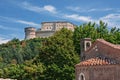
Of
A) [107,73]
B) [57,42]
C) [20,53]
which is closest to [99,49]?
[107,73]

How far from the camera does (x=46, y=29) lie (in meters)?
170

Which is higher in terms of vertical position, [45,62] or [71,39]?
[71,39]

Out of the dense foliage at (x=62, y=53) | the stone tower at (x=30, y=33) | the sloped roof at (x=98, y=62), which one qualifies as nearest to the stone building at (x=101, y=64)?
the sloped roof at (x=98, y=62)

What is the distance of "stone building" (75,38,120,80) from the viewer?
109 ft

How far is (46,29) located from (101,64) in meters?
137

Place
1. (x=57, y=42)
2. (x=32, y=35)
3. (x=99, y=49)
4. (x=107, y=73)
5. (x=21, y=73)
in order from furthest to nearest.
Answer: (x=32, y=35) → (x=21, y=73) → (x=57, y=42) → (x=99, y=49) → (x=107, y=73)

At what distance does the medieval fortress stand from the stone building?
126m

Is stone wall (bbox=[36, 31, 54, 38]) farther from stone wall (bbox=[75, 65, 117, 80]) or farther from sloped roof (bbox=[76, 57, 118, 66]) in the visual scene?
stone wall (bbox=[75, 65, 117, 80])

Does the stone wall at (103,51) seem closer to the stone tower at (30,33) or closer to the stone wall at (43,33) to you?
the stone wall at (43,33)

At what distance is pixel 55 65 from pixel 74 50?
16.6 feet

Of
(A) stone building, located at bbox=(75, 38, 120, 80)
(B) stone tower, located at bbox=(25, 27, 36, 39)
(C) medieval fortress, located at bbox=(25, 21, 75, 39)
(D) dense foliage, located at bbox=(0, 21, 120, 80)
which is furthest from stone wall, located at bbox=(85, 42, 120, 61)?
(B) stone tower, located at bbox=(25, 27, 36, 39)

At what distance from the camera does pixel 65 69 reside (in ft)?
147

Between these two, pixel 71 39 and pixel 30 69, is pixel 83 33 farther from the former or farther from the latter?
pixel 30 69

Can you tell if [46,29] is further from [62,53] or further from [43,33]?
[62,53]
